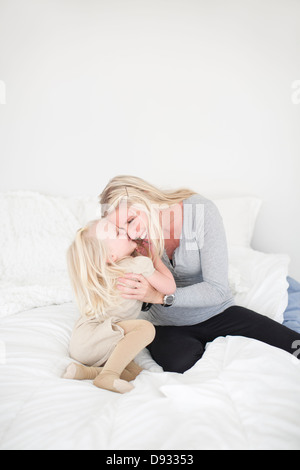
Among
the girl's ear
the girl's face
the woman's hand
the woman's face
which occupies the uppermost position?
the woman's face

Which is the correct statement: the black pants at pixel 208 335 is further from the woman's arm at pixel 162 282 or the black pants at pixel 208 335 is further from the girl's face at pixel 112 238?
the girl's face at pixel 112 238

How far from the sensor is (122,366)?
1052mm

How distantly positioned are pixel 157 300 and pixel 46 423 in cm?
56

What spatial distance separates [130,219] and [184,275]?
1.08 ft

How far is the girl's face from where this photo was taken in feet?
4.06

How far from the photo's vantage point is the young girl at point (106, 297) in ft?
3.70

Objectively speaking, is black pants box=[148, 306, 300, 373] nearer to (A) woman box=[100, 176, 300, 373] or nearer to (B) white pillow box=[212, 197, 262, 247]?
(A) woman box=[100, 176, 300, 373]

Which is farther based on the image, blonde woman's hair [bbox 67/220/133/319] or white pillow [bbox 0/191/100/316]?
white pillow [bbox 0/191/100/316]

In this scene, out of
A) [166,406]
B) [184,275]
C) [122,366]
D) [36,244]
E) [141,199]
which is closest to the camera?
[166,406]

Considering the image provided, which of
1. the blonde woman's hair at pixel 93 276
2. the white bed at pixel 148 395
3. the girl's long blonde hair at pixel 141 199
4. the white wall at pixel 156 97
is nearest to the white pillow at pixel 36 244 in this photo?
the white bed at pixel 148 395

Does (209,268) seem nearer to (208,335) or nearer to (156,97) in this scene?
(208,335)

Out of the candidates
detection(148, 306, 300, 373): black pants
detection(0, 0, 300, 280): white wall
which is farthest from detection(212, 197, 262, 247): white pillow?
detection(148, 306, 300, 373): black pants

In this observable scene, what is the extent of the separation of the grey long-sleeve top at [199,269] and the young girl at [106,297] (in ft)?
0.33

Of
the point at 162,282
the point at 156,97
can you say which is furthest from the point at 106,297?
the point at 156,97
